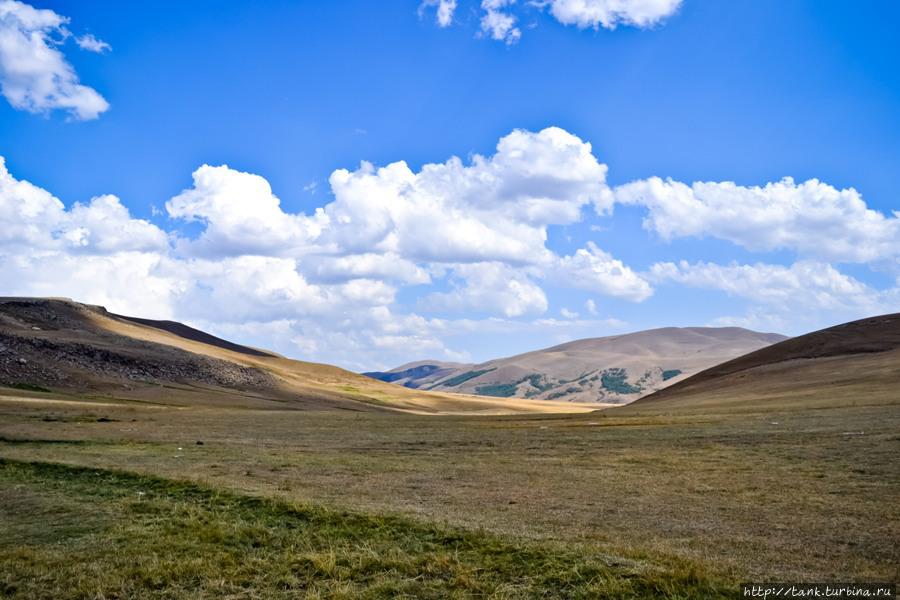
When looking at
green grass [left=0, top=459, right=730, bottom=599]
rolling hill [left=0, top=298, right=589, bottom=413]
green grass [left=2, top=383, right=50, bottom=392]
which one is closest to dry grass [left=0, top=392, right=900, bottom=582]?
green grass [left=0, top=459, right=730, bottom=599]

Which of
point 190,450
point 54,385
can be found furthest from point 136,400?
point 190,450

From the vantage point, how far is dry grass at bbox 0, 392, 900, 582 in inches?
548

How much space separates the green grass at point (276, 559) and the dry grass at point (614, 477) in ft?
3.58

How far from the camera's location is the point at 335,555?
44.3ft

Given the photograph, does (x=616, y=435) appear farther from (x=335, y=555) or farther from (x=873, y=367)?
(x=873, y=367)

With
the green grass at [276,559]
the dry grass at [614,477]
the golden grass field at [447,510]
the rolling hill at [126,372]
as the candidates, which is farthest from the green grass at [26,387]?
the green grass at [276,559]

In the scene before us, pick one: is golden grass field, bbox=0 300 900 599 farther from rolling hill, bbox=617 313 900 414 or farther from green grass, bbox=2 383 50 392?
green grass, bbox=2 383 50 392

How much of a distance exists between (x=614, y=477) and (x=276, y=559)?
13961 mm

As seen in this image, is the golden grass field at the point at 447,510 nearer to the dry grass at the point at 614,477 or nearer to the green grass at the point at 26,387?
the dry grass at the point at 614,477

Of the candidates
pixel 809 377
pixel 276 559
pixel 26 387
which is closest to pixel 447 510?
pixel 276 559

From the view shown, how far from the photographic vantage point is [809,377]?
82.8 m

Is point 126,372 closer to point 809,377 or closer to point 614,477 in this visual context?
point 809,377

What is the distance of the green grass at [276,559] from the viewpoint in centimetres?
1155

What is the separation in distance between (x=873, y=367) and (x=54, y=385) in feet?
323
